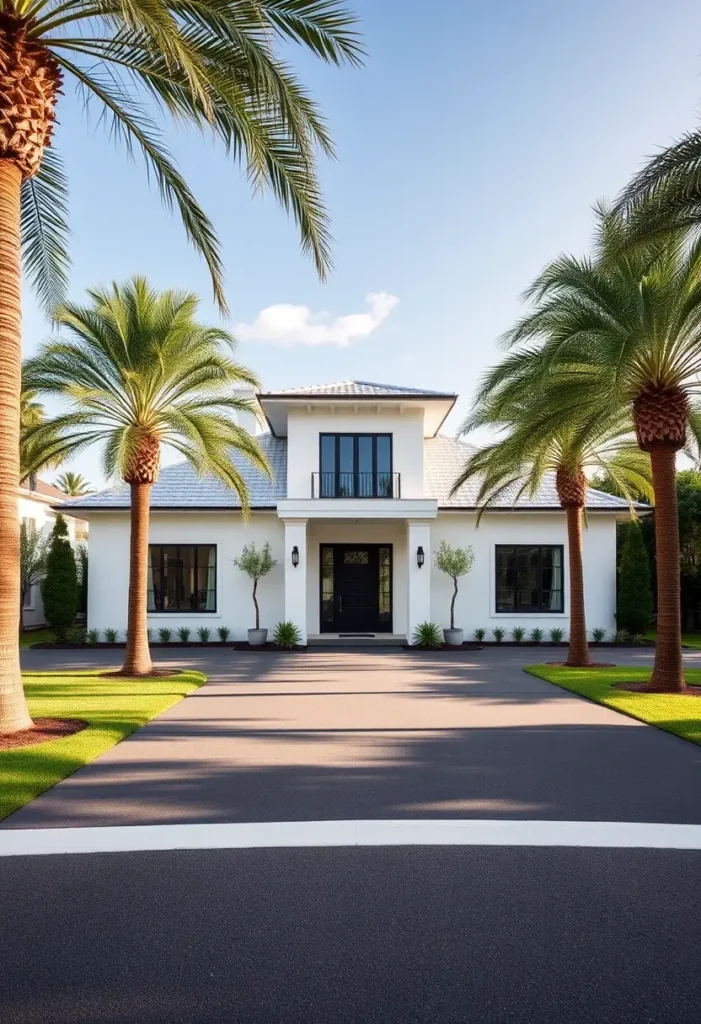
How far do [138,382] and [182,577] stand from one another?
8631mm

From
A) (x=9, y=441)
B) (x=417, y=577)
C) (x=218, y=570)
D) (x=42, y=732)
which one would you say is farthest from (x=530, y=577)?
(x=9, y=441)

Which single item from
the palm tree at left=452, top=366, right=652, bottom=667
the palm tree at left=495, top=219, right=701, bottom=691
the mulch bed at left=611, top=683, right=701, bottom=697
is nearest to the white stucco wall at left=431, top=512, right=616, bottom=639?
the palm tree at left=452, top=366, right=652, bottom=667

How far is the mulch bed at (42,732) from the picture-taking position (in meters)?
8.51

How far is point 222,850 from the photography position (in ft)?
17.6

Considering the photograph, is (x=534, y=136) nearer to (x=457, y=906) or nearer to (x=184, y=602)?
(x=457, y=906)

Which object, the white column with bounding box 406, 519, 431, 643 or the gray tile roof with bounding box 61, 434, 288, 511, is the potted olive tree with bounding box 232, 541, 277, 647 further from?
the white column with bounding box 406, 519, 431, 643

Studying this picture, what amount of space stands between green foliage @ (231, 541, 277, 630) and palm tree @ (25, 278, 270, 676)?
5535 millimetres

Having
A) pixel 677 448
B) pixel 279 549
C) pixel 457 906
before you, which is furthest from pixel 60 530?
pixel 457 906

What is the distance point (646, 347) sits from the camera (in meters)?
12.9

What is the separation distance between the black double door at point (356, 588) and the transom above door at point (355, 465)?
2.22m

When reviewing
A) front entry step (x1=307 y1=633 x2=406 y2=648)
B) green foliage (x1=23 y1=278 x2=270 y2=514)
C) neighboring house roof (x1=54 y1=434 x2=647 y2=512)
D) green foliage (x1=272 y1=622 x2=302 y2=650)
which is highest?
green foliage (x1=23 y1=278 x2=270 y2=514)

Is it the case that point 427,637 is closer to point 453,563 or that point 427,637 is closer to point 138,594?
point 453,563

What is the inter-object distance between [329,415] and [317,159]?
12.3m

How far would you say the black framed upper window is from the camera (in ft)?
71.3
